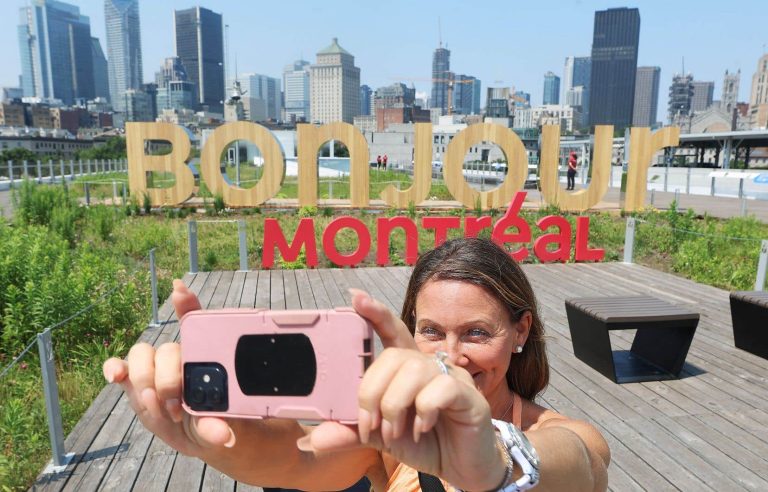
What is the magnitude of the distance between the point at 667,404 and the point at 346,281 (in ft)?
16.4

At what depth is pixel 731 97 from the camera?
187375 mm

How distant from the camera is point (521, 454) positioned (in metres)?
0.98

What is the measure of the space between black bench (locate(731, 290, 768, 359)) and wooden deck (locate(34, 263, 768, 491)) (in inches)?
3.8

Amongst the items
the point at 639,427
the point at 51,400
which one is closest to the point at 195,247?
the point at 51,400

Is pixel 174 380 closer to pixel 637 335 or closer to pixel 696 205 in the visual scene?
pixel 637 335

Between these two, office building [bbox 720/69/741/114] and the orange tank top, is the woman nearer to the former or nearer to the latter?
the orange tank top

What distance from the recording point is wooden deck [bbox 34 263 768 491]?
311 centimetres

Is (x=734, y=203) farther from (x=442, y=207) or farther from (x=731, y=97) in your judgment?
(x=731, y=97)

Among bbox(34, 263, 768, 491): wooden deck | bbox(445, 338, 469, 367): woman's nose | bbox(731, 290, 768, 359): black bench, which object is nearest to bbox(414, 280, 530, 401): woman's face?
bbox(445, 338, 469, 367): woman's nose

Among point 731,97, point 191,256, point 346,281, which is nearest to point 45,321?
point 191,256

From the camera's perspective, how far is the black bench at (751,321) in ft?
16.4

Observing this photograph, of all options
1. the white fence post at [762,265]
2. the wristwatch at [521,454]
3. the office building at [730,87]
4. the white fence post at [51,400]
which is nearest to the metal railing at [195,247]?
the white fence post at [51,400]

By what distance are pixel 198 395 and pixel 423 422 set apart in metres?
0.38

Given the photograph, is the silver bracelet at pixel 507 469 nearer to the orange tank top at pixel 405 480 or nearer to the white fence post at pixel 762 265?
the orange tank top at pixel 405 480
